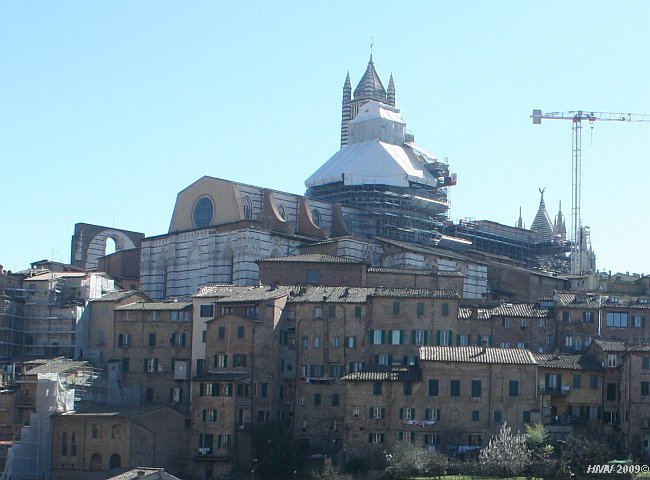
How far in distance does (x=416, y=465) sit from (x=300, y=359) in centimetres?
1379

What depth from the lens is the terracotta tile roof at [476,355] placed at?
3161 inches

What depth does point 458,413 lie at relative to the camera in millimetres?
80000

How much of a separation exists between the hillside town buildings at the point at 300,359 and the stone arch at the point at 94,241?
1619cm

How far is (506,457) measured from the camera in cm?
7475

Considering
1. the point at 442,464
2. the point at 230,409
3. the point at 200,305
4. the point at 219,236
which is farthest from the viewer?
the point at 219,236

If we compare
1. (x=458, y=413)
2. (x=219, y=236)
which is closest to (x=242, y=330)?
(x=458, y=413)

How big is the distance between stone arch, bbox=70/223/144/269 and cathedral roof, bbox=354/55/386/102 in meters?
32.9

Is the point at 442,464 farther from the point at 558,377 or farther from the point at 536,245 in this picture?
the point at 536,245

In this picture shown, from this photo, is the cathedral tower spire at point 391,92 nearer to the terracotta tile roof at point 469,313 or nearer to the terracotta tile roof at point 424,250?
the terracotta tile roof at point 424,250

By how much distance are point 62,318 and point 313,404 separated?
22046mm

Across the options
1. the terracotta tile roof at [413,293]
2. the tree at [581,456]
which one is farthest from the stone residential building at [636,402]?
the terracotta tile roof at [413,293]

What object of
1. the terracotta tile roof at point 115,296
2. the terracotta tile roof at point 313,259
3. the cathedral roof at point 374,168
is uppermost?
the cathedral roof at point 374,168

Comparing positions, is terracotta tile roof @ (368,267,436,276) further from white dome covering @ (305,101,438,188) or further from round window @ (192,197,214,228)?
white dome covering @ (305,101,438,188)

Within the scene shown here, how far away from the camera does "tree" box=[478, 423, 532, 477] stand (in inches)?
2928
